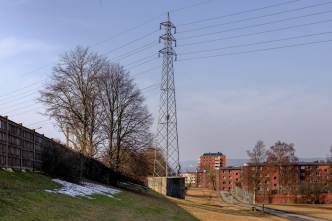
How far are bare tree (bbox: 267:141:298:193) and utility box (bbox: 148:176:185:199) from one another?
207 ft

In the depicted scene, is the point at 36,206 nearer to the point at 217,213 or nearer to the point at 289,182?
the point at 217,213

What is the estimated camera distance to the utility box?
53.1m

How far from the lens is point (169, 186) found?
53.3m

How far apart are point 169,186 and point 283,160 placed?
68048 mm

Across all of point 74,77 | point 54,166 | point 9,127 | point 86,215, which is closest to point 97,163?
point 74,77

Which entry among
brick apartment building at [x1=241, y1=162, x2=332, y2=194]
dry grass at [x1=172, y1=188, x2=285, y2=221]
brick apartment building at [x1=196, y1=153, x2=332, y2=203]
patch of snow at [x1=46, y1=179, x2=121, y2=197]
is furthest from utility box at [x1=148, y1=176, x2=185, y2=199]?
brick apartment building at [x1=241, y1=162, x2=332, y2=194]

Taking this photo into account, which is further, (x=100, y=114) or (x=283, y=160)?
(x=283, y=160)

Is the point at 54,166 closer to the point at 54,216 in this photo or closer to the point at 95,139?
the point at 54,216

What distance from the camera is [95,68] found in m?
54.3

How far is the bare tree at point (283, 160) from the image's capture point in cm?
11606

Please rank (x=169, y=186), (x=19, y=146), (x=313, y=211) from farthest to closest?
(x=313, y=211)
(x=169, y=186)
(x=19, y=146)

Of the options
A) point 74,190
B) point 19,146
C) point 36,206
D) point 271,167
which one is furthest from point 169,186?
point 271,167

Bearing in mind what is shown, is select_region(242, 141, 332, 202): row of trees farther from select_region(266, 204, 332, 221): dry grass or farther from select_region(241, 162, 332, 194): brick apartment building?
select_region(266, 204, 332, 221): dry grass

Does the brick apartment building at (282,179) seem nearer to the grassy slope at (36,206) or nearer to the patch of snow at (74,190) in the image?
the patch of snow at (74,190)
